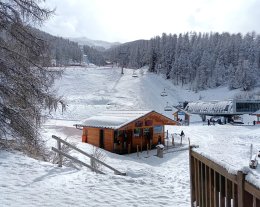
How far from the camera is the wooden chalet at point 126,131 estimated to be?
2266cm

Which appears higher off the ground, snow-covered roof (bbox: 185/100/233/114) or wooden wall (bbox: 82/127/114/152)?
snow-covered roof (bbox: 185/100/233/114)

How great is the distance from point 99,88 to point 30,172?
7240 cm

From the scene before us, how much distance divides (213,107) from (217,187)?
54.7 m

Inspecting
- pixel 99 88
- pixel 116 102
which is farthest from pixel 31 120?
pixel 99 88

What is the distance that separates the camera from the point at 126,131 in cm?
2352

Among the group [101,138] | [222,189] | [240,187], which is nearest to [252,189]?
[240,187]

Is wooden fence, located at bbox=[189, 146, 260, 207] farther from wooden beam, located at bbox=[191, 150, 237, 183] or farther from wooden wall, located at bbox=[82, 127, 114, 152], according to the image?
wooden wall, located at bbox=[82, 127, 114, 152]

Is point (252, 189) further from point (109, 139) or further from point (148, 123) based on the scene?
point (148, 123)

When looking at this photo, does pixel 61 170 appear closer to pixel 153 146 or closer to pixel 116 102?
pixel 153 146

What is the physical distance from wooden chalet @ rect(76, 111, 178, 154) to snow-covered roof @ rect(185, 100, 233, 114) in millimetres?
32438

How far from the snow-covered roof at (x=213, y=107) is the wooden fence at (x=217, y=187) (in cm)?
5198

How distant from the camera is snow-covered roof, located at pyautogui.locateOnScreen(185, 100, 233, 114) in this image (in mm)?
55444

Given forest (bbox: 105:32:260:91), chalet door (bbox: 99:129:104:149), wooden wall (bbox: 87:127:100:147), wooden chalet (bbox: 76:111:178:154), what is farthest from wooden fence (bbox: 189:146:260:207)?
forest (bbox: 105:32:260:91)

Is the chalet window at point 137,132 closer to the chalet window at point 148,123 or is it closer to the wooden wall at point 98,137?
the chalet window at point 148,123
